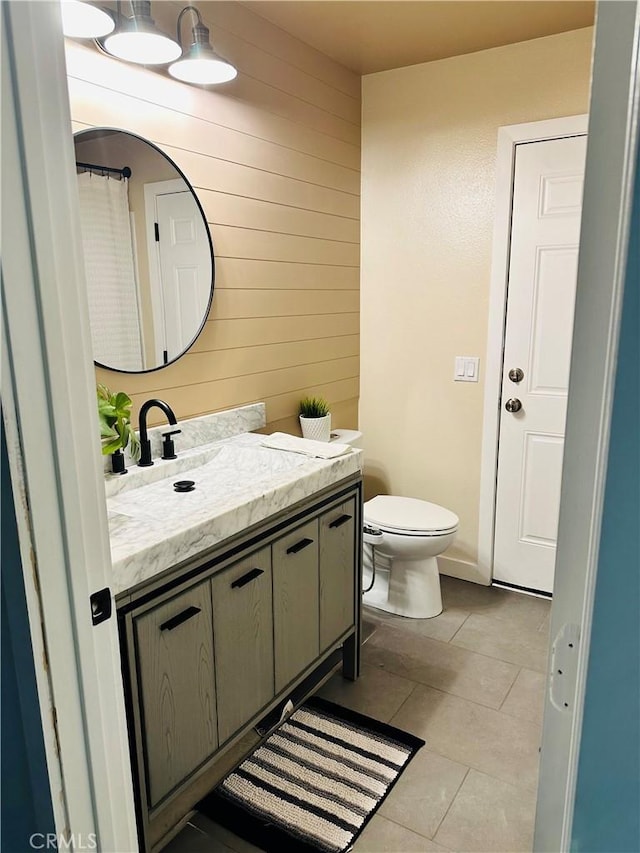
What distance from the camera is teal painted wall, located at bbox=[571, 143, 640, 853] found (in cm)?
66

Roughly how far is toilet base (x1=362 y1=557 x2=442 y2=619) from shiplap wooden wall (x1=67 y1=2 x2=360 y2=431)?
827 mm

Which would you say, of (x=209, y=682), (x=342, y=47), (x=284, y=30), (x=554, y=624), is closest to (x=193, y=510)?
(x=209, y=682)

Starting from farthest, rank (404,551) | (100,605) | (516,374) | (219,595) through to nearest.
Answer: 1. (516,374)
2. (404,551)
3. (219,595)
4. (100,605)

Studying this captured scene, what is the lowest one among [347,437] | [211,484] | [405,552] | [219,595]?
[405,552]

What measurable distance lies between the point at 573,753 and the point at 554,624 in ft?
0.51

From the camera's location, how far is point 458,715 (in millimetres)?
2162

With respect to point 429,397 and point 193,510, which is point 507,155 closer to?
point 429,397

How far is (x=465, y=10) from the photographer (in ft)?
7.57

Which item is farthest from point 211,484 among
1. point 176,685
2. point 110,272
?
point 110,272

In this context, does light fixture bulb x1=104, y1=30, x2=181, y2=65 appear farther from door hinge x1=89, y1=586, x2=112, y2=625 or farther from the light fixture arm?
door hinge x1=89, y1=586, x2=112, y2=625

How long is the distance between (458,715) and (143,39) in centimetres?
235

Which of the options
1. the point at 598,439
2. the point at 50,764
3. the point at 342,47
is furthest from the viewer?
the point at 342,47

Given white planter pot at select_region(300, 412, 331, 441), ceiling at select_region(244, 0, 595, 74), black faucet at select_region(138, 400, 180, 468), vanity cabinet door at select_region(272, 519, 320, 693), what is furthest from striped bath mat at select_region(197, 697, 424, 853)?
ceiling at select_region(244, 0, 595, 74)

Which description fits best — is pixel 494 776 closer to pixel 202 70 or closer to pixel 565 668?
pixel 565 668
